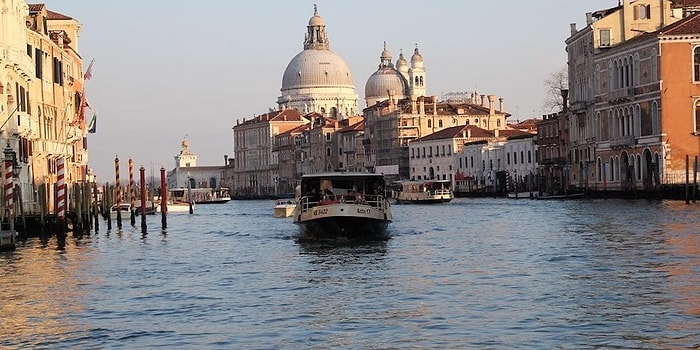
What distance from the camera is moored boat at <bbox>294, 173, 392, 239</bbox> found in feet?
120

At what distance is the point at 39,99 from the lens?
4669 cm

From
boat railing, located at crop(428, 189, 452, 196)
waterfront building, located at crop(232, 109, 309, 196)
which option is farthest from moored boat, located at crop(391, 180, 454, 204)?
waterfront building, located at crop(232, 109, 309, 196)

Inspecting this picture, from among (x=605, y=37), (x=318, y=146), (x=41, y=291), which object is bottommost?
(x=41, y=291)

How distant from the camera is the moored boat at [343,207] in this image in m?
36.7

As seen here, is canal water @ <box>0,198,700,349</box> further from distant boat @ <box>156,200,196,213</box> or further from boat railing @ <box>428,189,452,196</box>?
boat railing @ <box>428,189,452,196</box>

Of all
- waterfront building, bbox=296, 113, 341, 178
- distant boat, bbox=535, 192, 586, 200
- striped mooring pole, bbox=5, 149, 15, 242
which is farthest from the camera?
waterfront building, bbox=296, 113, 341, 178

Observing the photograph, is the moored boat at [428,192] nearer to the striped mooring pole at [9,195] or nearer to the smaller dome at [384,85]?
the striped mooring pole at [9,195]

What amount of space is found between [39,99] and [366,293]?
26.4 m

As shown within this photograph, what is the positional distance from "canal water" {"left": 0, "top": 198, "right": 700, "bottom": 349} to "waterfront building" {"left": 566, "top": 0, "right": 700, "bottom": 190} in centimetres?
3454


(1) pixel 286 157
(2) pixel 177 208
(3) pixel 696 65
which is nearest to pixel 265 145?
(1) pixel 286 157

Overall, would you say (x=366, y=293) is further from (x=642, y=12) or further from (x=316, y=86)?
(x=316, y=86)

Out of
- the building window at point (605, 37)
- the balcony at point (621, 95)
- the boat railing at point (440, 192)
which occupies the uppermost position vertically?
the building window at point (605, 37)

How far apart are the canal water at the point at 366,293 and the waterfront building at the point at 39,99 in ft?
13.9

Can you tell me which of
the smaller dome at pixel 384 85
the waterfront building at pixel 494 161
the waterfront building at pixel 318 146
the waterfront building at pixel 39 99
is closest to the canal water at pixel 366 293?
the waterfront building at pixel 39 99
